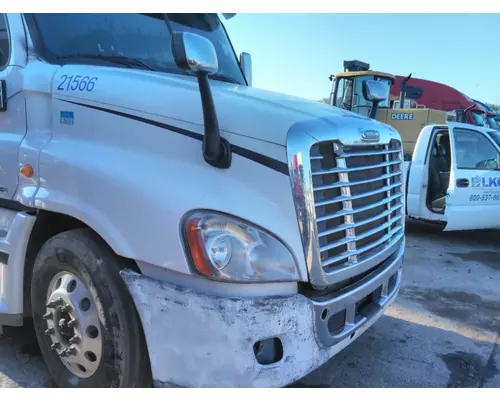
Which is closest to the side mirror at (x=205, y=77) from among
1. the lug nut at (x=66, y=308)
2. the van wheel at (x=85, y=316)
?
the van wheel at (x=85, y=316)

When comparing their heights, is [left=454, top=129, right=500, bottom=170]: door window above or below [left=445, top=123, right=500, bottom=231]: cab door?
above

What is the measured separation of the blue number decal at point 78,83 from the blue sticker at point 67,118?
0.14 meters

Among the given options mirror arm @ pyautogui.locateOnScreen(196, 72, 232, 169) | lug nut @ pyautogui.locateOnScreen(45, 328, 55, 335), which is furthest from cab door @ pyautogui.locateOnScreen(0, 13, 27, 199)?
mirror arm @ pyautogui.locateOnScreen(196, 72, 232, 169)

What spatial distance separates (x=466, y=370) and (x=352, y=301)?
1.45 metres

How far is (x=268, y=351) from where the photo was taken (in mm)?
2219

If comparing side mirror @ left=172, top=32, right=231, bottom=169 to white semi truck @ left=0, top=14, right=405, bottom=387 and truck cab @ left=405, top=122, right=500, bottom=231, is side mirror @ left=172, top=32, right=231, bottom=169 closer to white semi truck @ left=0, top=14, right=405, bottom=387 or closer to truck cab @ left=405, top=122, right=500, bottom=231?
white semi truck @ left=0, top=14, right=405, bottom=387

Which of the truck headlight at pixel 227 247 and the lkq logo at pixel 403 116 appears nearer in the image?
the truck headlight at pixel 227 247

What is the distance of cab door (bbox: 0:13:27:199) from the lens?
2904 mm

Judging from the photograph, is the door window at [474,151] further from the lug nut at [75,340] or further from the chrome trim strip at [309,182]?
the lug nut at [75,340]

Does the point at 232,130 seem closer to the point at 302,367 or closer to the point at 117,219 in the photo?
the point at 117,219

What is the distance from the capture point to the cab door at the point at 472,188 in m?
6.82

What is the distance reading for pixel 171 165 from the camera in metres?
2.28

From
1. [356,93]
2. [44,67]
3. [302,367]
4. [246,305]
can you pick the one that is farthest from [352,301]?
[356,93]

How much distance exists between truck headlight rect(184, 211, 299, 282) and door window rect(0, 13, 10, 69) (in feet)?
6.10
